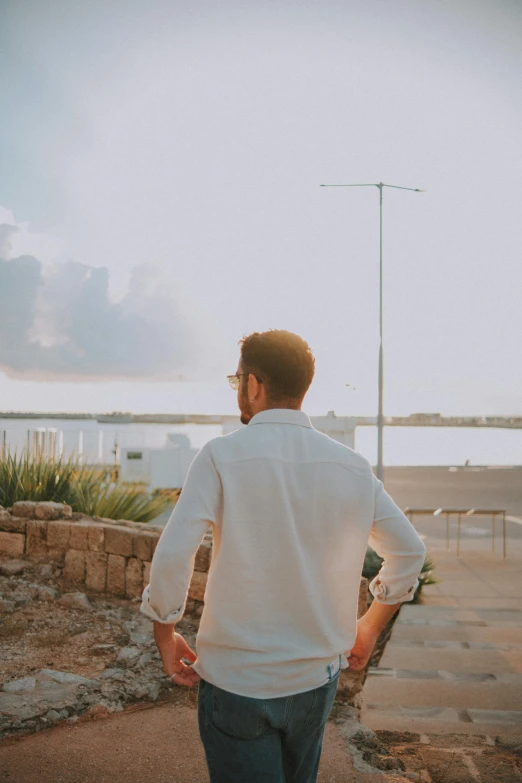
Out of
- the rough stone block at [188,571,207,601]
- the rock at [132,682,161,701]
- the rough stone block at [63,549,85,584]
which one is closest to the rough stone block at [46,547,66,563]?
the rough stone block at [63,549,85,584]

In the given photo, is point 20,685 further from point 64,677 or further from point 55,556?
point 55,556

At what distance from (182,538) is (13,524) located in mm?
5870

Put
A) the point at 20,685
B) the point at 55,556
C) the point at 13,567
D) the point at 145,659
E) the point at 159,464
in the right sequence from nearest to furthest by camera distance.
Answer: the point at 20,685
the point at 145,659
the point at 13,567
the point at 55,556
the point at 159,464

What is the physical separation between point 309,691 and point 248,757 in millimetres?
229

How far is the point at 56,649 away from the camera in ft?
16.4

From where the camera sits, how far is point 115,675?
14.6ft

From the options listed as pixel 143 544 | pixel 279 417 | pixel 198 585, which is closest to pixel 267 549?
pixel 279 417

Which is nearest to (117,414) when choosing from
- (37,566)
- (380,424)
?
(380,424)

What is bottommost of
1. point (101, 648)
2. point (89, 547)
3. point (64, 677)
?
point (101, 648)

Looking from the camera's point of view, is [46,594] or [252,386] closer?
[252,386]

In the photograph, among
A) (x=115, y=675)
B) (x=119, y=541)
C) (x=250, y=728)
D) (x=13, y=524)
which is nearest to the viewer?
(x=250, y=728)

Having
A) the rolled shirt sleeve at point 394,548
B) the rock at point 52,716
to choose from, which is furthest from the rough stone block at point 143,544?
the rolled shirt sleeve at point 394,548

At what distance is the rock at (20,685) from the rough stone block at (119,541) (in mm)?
2044

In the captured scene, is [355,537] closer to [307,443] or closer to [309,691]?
[307,443]
